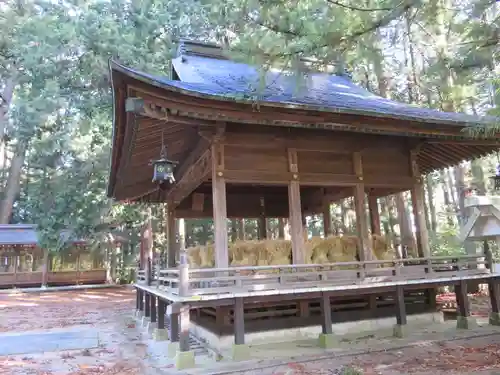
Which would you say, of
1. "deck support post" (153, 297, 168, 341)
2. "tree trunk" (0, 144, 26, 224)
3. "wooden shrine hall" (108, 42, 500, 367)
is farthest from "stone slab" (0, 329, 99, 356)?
"tree trunk" (0, 144, 26, 224)

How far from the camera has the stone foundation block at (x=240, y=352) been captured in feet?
20.4

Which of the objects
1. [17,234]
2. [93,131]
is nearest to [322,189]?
[93,131]

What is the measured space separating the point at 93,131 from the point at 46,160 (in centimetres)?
472

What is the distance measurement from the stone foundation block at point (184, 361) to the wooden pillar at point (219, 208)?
1514mm

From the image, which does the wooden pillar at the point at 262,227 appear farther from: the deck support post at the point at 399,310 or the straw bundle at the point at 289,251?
the deck support post at the point at 399,310

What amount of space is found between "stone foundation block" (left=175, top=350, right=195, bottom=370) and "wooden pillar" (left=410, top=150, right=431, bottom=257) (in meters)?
5.38

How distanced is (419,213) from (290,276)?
3544mm

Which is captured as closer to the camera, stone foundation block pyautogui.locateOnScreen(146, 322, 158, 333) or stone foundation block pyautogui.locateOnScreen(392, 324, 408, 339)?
stone foundation block pyautogui.locateOnScreen(392, 324, 408, 339)

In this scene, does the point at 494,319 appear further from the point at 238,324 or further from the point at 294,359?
the point at 238,324

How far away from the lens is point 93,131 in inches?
827

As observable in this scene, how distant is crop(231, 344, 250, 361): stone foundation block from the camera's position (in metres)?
6.23

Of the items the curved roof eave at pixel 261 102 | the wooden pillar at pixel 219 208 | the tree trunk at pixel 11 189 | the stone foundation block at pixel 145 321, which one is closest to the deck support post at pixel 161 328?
the stone foundation block at pixel 145 321

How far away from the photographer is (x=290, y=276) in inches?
273

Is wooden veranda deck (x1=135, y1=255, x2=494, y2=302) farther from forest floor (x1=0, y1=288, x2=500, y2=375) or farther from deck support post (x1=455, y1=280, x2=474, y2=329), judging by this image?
forest floor (x1=0, y1=288, x2=500, y2=375)
